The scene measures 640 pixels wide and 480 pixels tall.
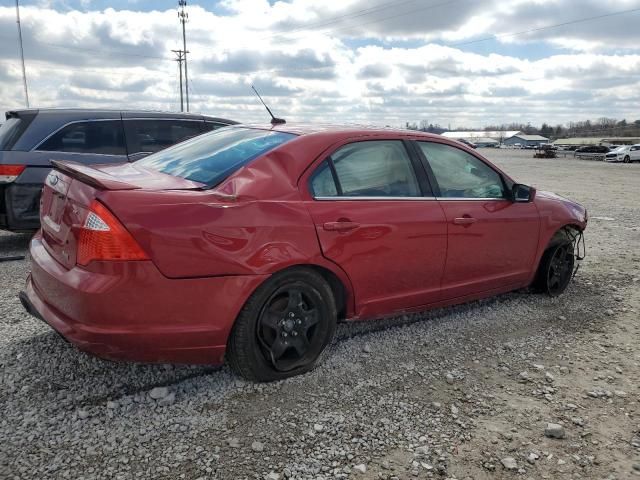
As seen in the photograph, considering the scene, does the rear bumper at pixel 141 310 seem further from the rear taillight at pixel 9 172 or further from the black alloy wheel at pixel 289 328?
the rear taillight at pixel 9 172

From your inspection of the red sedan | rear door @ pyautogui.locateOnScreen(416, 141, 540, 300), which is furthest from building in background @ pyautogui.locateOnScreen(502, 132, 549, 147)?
the red sedan

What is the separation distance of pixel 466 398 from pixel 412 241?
107 centimetres

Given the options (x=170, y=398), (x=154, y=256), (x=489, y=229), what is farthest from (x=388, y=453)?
(x=489, y=229)

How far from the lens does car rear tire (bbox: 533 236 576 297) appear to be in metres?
5.01

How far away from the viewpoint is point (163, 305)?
275 cm

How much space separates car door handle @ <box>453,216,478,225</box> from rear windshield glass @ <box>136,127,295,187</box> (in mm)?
1369

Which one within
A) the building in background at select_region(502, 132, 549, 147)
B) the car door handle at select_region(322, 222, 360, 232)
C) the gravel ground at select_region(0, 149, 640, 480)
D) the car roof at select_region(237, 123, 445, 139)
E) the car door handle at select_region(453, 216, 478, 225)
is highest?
the car roof at select_region(237, 123, 445, 139)

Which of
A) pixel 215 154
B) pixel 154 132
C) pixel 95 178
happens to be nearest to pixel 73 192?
pixel 95 178

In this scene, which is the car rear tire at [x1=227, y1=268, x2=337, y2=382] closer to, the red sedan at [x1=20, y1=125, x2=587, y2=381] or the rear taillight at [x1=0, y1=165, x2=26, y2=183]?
the red sedan at [x1=20, y1=125, x2=587, y2=381]

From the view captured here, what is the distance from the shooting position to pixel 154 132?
703 cm

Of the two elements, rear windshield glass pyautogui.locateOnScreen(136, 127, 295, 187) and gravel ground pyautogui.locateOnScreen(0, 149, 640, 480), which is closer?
gravel ground pyautogui.locateOnScreen(0, 149, 640, 480)

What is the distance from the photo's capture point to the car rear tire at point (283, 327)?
120 inches

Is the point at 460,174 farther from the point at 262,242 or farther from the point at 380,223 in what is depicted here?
the point at 262,242

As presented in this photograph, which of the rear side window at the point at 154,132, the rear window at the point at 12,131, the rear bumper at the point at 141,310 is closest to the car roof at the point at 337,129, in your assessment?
the rear bumper at the point at 141,310
